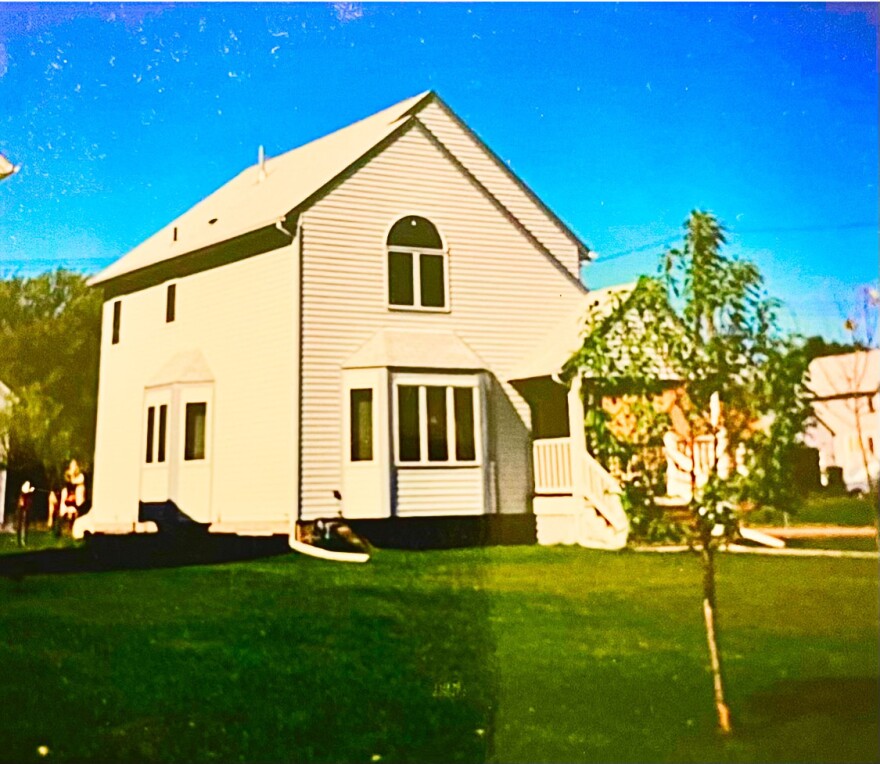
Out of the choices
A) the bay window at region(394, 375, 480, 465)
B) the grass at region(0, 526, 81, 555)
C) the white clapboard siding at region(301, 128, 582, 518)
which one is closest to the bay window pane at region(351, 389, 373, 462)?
the white clapboard siding at region(301, 128, 582, 518)

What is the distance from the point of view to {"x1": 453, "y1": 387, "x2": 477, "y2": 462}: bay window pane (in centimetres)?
602

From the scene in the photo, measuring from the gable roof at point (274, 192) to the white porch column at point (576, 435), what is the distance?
1.22 m

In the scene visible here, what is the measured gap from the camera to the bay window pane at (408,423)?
5.96 meters

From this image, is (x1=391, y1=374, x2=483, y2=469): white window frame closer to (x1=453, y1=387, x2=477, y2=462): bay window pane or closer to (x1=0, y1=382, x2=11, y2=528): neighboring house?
(x1=453, y1=387, x2=477, y2=462): bay window pane

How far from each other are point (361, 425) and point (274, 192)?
1.92 metres

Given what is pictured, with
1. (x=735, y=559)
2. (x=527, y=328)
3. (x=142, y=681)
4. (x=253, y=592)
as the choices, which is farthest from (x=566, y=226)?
(x=142, y=681)

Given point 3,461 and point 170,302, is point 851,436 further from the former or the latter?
point 3,461

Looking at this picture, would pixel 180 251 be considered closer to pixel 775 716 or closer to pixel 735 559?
pixel 735 559

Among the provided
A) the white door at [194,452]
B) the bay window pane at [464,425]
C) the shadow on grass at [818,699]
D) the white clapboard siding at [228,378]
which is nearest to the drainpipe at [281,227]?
the white clapboard siding at [228,378]

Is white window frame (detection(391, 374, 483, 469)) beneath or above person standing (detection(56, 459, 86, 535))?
above

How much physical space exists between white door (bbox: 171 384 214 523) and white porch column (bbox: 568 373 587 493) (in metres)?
2.57

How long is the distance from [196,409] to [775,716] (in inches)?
166

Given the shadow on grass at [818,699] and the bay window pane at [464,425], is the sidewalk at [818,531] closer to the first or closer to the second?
the shadow on grass at [818,699]

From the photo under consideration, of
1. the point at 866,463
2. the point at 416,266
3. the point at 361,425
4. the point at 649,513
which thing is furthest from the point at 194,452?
the point at 866,463
